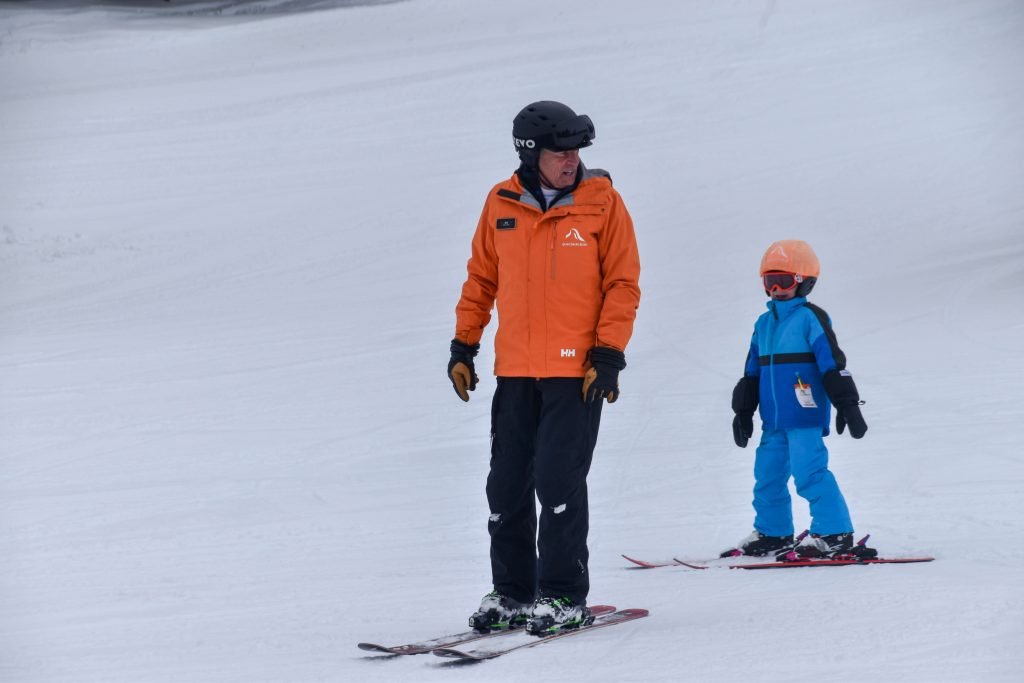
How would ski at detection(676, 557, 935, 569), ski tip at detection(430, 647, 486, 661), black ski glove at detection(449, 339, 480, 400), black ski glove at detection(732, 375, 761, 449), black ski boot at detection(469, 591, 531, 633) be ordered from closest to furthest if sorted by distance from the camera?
ski tip at detection(430, 647, 486, 661) < black ski boot at detection(469, 591, 531, 633) < black ski glove at detection(449, 339, 480, 400) < ski at detection(676, 557, 935, 569) < black ski glove at detection(732, 375, 761, 449)

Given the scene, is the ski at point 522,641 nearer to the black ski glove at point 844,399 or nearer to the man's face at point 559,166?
the black ski glove at point 844,399

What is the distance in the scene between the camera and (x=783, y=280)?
5.32 metres

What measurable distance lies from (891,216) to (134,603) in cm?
1167

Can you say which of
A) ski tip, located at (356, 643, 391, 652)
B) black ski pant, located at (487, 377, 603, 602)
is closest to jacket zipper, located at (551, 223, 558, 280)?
black ski pant, located at (487, 377, 603, 602)

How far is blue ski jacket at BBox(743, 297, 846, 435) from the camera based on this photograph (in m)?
5.13

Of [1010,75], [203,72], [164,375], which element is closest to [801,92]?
[1010,75]

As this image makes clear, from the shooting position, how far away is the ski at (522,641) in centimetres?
364

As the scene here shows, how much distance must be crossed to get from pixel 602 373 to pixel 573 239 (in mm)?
440

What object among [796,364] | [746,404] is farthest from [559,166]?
[746,404]

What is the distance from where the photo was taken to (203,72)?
73.6 ft

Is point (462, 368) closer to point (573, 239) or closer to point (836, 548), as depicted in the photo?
point (573, 239)

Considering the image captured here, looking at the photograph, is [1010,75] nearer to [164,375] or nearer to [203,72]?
[203,72]

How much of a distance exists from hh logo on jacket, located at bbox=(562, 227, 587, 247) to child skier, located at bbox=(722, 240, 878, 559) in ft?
5.05

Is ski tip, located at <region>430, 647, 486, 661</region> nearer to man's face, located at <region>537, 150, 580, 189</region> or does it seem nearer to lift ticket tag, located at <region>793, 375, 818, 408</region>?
man's face, located at <region>537, 150, 580, 189</region>
